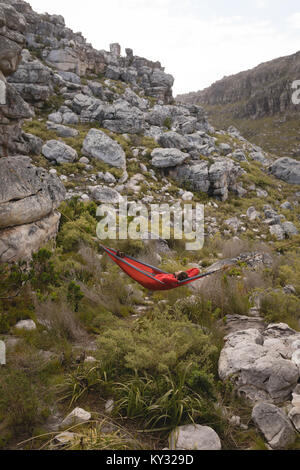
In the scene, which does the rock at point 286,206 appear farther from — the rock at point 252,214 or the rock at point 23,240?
the rock at point 23,240

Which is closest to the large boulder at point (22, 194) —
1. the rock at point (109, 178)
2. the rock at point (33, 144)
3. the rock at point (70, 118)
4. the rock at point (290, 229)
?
the rock at point (109, 178)

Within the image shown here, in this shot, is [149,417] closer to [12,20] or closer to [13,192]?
[13,192]

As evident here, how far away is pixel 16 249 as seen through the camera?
12.8ft

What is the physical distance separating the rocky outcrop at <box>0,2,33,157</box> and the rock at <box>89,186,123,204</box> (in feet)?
9.93

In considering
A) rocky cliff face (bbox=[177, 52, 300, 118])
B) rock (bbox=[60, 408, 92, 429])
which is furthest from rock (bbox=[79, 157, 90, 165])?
rocky cliff face (bbox=[177, 52, 300, 118])

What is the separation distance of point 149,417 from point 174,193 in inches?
390

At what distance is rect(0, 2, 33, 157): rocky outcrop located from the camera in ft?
18.2

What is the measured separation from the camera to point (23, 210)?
4203mm

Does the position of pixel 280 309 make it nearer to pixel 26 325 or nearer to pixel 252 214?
pixel 26 325

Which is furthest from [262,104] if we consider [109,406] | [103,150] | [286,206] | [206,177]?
[109,406]

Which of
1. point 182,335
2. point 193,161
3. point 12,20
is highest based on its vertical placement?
point 12,20

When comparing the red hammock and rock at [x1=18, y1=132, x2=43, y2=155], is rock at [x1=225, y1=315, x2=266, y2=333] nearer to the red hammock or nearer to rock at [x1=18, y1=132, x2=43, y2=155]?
the red hammock

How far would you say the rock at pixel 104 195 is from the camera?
8.67 meters
